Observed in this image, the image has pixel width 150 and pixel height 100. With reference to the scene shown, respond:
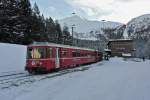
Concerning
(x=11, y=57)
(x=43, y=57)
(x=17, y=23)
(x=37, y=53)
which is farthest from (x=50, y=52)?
(x=17, y=23)

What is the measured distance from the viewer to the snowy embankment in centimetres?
2972

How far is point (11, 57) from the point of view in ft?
104

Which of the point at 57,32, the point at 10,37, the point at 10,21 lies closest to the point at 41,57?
the point at 10,37

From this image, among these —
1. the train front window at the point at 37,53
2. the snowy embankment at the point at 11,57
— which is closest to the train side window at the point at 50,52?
the train front window at the point at 37,53

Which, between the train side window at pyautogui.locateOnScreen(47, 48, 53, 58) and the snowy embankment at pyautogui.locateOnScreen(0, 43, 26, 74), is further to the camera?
the snowy embankment at pyautogui.locateOnScreen(0, 43, 26, 74)

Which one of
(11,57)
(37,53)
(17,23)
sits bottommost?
(11,57)

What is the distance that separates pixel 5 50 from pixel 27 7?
1341 inches

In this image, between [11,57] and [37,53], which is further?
[11,57]

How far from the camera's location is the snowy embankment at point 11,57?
29719 millimetres

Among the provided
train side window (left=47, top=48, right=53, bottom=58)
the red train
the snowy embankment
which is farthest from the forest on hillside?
train side window (left=47, top=48, right=53, bottom=58)

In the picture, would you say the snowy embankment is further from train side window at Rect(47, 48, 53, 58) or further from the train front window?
train side window at Rect(47, 48, 53, 58)

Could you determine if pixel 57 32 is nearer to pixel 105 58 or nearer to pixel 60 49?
pixel 105 58

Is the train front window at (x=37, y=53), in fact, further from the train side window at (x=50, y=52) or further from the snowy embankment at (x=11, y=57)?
the snowy embankment at (x=11, y=57)

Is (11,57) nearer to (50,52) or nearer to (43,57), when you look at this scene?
(50,52)
